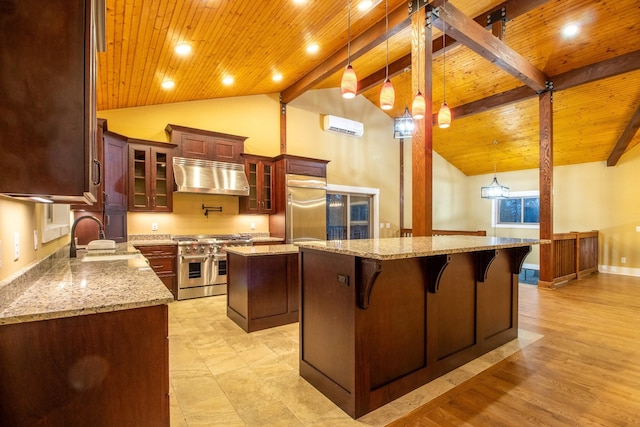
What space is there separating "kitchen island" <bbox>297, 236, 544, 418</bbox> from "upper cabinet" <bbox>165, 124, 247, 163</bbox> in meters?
3.49

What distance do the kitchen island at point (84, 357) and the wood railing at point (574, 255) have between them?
659cm

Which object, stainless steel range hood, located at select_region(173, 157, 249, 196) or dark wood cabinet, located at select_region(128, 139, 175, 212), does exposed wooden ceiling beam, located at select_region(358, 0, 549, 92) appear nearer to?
stainless steel range hood, located at select_region(173, 157, 249, 196)

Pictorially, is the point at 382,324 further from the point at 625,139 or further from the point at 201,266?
the point at 625,139

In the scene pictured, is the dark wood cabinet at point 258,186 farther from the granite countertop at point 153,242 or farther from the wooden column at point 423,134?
the wooden column at point 423,134

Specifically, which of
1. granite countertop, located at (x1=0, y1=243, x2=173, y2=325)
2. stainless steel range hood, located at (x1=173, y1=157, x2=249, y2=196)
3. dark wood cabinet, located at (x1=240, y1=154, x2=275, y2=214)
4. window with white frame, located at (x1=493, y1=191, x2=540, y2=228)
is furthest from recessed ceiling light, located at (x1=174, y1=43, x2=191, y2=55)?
window with white frame, located at (x1=493, y1=191, x2=540, y2=228)

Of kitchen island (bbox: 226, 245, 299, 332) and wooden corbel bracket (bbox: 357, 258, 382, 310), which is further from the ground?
wooden corbel bracket (bbox: 357, 258, 382, 310)

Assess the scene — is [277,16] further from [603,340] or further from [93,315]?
[603,340]

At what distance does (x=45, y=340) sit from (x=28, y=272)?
0.73 meters

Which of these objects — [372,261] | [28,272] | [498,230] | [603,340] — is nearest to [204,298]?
[28,272]

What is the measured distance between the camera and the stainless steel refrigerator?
581cm

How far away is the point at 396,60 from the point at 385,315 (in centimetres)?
536

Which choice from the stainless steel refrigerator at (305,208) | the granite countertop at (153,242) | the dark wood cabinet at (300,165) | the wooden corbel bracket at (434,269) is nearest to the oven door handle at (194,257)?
the granite countertop at (153,242)

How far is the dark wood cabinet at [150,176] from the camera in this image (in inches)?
186

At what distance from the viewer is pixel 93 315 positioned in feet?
3.78
